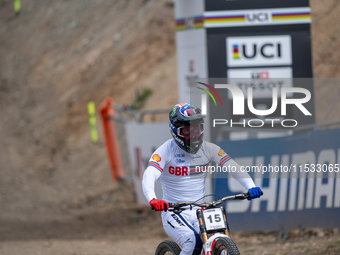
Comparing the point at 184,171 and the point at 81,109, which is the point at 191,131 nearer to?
the point at 184,171

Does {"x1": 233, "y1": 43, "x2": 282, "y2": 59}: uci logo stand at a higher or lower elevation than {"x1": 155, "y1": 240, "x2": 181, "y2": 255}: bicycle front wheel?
higher

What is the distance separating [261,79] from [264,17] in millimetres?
1369

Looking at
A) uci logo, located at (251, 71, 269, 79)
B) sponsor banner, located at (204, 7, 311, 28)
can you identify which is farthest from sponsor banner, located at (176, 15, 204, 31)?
uci logo, located at (251, 71, 269, 79)

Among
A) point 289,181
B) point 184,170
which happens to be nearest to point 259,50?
point 289,181

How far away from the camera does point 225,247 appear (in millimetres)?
4410

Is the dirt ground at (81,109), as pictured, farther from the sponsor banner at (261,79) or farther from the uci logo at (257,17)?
the uci logo at (257,17)

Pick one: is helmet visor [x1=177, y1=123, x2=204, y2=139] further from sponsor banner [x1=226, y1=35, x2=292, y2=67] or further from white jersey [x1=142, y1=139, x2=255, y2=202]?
sponsor banner [x1=226, y1=35, x2=292, y2=67]

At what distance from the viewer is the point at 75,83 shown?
23734 mm

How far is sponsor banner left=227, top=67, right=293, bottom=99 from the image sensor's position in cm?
986

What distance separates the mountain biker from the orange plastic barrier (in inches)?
357

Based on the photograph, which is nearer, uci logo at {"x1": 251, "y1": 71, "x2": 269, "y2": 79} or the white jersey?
the white jersey

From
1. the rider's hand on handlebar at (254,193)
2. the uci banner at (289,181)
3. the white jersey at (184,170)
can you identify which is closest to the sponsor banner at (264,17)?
the uci banner at (289,181)

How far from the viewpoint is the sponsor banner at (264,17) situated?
10000 millimetres

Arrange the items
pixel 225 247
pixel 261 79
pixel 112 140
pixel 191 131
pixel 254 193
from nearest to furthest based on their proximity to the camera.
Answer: pixel 225 247, pixel 254 193, pixel 191 131, pixel 261 79, pixel 112 140
